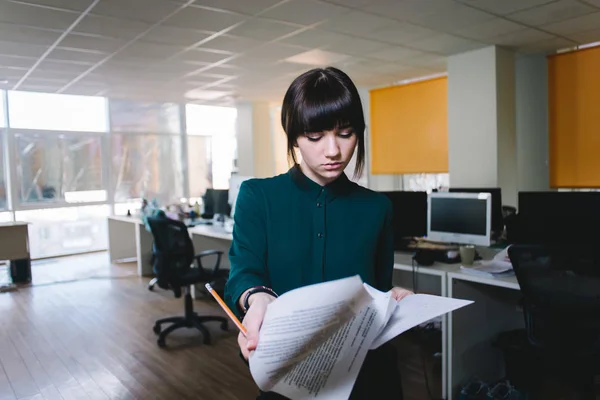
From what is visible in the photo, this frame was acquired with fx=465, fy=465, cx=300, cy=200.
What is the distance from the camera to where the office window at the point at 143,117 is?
335 inches

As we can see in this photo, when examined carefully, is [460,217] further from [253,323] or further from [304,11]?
[253,323]

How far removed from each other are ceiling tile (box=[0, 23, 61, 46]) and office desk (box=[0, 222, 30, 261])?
95.7 inches

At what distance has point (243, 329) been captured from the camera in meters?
0.76

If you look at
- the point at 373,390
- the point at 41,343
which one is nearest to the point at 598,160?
the point at 373,390

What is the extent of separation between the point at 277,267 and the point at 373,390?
13.4 inches

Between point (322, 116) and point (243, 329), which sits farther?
point (322, 116)

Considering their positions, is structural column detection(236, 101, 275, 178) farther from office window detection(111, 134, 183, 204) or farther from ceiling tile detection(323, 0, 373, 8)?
ceiling tile detection(323, 0, 373, 8)

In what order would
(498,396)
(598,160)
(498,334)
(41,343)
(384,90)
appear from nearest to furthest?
(498,396), (498,334), (41,343), (598,160), (384,90)

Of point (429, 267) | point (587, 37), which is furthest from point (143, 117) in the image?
point (429, 267)

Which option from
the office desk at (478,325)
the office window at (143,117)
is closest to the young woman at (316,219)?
the office desk at (478,325)

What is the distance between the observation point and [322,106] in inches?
35.5

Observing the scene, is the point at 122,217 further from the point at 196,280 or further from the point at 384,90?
the point at 384,90

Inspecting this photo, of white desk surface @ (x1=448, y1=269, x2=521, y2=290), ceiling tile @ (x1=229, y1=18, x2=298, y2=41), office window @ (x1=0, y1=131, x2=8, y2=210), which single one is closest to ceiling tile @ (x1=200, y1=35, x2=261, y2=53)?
ceiling tile @ (x1=229, y1=18, x2=298, y2=41)

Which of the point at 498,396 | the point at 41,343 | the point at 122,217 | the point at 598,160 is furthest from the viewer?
the point at 122,217
